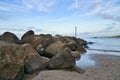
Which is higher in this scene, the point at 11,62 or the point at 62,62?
the point at 11,62

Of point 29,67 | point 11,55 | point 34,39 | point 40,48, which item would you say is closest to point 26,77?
point 29,67

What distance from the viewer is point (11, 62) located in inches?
287

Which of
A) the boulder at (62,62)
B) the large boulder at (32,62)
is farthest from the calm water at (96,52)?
the large boulder at (32,62)

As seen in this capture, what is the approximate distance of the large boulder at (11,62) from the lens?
7.05m

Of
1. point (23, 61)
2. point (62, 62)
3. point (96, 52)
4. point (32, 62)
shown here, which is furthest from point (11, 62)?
point (96, 52)

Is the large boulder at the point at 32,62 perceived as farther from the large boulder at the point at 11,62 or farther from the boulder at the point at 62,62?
the large boulder at the point at 11,62

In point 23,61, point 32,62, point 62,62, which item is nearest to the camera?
point 23,61

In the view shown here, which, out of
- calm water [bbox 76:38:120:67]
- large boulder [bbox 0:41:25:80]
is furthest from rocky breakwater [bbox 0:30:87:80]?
calm water [bbox 76:38:120:67]

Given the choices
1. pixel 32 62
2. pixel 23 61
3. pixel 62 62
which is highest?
pixel 23 61

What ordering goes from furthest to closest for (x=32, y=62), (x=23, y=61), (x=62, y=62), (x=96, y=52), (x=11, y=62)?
(x=96, y=52) < (x=62, y=62) < (x=32, y=62) < (x=23, y=61) < (x=11, y=62)

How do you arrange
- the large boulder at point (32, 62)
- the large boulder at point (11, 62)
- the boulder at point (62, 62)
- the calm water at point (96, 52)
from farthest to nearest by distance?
the calm water at point (96, 52) → the boulder at point (62, 62) → the large boulder at point (32, 62) → the large boulder at point (11, 62)

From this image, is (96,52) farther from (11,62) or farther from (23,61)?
(11,62)

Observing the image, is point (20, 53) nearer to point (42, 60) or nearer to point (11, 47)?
point (11, 47)

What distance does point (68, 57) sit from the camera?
1005cm
